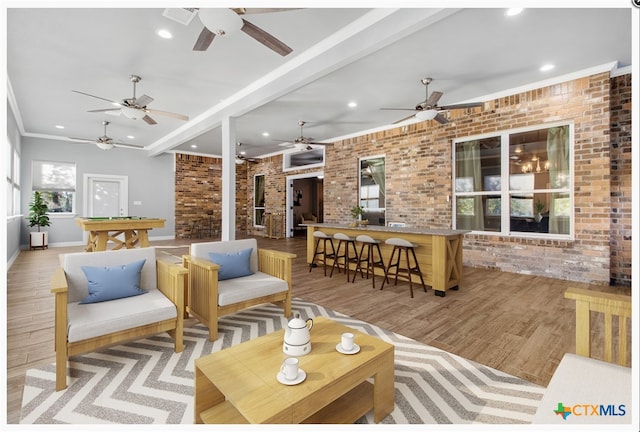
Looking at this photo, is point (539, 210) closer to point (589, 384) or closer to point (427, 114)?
point (427, 114)

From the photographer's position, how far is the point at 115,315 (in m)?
2.09

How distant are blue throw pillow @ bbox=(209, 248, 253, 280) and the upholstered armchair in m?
0.52

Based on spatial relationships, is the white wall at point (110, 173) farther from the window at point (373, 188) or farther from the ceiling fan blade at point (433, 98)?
the ceiling fan blade at point (433, 98)

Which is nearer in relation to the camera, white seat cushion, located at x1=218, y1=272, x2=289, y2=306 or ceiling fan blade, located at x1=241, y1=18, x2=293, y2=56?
ceiling fan blade, located at x1=241, y1=18, x2=293, y2=56

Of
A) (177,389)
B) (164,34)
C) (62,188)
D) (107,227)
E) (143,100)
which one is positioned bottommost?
(177,389)

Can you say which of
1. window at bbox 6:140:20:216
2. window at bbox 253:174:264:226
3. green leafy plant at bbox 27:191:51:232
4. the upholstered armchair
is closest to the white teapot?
the upholstered armchair

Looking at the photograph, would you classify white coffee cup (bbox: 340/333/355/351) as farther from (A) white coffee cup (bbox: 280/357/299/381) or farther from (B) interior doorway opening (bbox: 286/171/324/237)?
(B) interior doorway opening (bbox: 286/171/324/237)

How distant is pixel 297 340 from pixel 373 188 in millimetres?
6104

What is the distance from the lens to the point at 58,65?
13.3 ft

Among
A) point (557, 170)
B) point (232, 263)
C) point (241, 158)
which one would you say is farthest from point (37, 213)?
point (557, 170)

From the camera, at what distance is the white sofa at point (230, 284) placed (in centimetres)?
257

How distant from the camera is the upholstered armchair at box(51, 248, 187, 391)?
1.92 m

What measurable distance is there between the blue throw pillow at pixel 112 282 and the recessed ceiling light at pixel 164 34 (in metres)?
2.50
